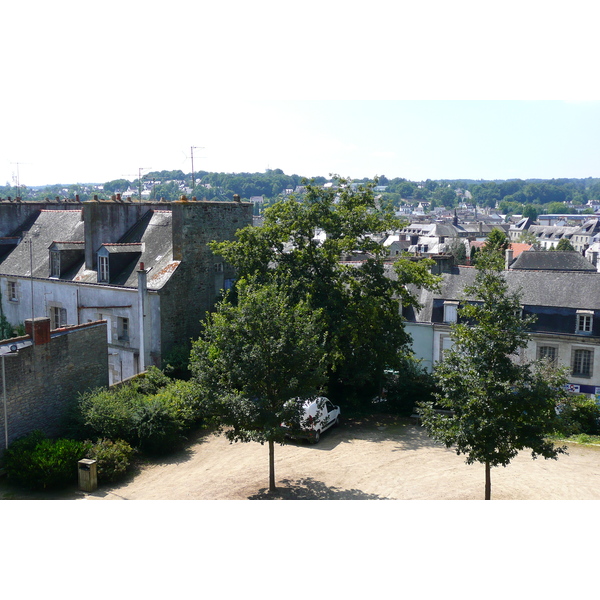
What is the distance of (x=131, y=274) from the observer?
24312 mm

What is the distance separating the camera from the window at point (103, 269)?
80.8 ft

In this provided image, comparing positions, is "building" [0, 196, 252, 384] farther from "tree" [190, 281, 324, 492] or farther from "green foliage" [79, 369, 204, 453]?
"tree" [190, 281, 324, 492]

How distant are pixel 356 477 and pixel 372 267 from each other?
8.12 meters

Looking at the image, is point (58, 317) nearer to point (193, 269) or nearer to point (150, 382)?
point (193, 269)

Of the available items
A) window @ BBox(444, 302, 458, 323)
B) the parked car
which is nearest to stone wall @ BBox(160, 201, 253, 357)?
the parked car

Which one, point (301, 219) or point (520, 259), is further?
point (520, 259)

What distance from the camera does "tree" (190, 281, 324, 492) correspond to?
13.0 meters

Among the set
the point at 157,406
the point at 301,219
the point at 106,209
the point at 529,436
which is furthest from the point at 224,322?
the point at 106,209

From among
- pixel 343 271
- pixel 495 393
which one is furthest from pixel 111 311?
pixel 495 393

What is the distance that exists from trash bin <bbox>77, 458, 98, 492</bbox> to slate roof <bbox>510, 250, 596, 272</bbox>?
42600mm

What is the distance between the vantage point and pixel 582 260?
5031cm

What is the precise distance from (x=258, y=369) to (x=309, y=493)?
317cm

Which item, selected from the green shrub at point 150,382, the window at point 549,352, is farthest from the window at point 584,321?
the green shrub at point 150,382

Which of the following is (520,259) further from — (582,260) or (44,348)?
(44,348)
